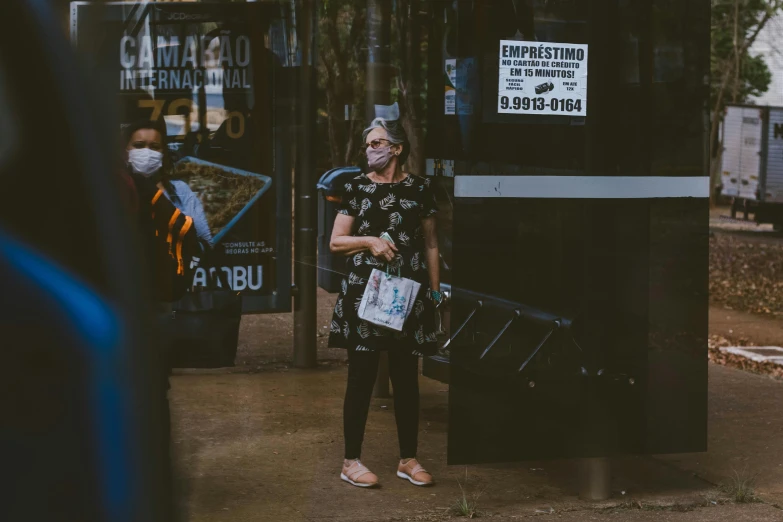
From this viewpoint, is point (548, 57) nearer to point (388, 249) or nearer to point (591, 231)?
point (591, 231)

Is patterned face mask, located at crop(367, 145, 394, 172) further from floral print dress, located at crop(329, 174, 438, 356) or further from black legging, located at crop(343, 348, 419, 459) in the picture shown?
black legging, located at crop(343, 348, 419, 459)

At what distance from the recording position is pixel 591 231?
5266 millimetres

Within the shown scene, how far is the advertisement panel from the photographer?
676 cm

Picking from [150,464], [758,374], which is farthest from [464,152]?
[758,374]

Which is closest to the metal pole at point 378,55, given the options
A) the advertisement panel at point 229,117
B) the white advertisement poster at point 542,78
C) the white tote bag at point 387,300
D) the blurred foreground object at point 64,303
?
the advertisement panel at point 229,117

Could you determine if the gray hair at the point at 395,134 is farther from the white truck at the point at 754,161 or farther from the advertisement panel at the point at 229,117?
the white truck at the point at 754,161

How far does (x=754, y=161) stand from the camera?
30938 mm

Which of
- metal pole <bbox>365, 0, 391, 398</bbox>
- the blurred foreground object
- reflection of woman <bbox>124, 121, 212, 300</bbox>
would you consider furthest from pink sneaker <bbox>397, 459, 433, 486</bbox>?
the blurred foreground object

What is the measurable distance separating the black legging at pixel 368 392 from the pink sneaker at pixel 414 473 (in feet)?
0.53

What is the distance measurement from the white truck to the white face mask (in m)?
27.1

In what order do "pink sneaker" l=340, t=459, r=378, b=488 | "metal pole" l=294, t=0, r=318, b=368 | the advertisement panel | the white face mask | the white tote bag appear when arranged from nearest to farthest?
the white face mask, the white tote bag, "pink sneaker" l=340, t=459, r=378, b=488, the advertisement panel, "metal pole" l=294, t=0, r=318, b=368

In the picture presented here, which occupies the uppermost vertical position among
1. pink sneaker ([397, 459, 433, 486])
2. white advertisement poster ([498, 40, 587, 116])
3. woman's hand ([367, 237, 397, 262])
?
white advertisement poster ([498, 40, 587, 116])

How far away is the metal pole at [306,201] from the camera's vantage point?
7.82 metres

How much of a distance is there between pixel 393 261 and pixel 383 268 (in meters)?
0.06
